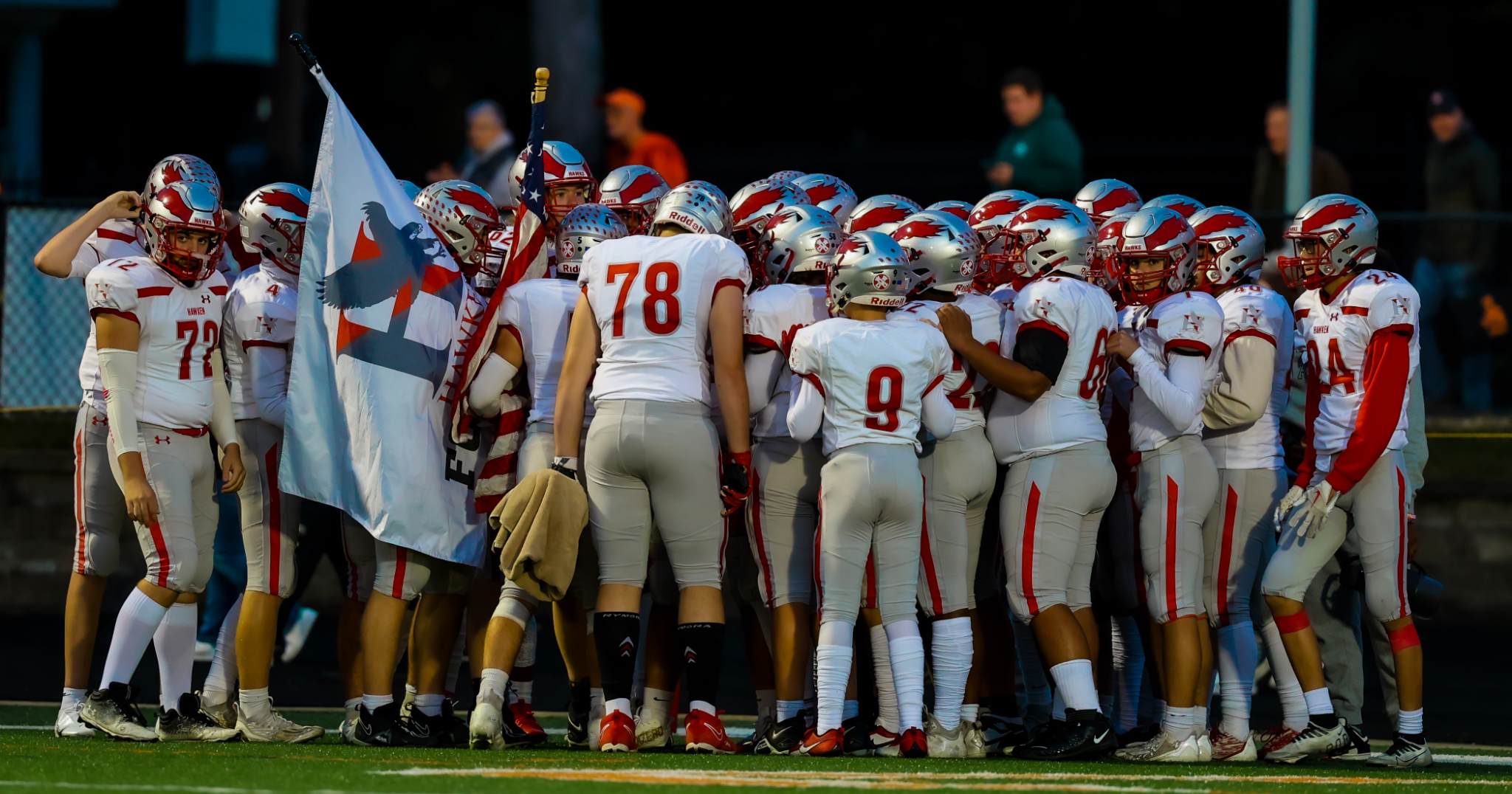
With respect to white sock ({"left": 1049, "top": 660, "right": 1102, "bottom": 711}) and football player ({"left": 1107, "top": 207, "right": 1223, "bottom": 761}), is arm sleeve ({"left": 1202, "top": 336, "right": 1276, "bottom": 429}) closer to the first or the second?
football player ({"left": 1107, "top": 207, "right": 1223, "bottom": 761})

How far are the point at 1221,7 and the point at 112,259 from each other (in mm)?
17944

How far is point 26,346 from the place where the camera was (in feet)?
40.4

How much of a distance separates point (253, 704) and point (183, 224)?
1.77 m

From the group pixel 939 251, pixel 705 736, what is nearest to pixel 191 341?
pixel 705 736

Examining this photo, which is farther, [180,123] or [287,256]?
[180,123]

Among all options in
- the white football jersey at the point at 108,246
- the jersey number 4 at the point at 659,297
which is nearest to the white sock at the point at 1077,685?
the jersey number 4 at the point at 659,297

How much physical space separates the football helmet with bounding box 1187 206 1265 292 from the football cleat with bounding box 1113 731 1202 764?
67.6 inches

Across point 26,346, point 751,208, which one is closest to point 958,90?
point 26,346

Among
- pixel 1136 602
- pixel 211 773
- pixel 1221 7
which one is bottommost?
pixel 211 773

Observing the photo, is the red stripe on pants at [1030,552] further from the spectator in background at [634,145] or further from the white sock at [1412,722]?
the spectator in background at [634,145]

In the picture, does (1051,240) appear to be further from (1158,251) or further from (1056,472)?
(1056,472)

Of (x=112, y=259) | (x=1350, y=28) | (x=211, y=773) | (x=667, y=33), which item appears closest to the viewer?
(x=211, y=773)

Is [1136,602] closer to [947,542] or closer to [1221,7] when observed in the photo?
[947,542]

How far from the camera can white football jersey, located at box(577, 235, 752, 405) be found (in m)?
7.37
